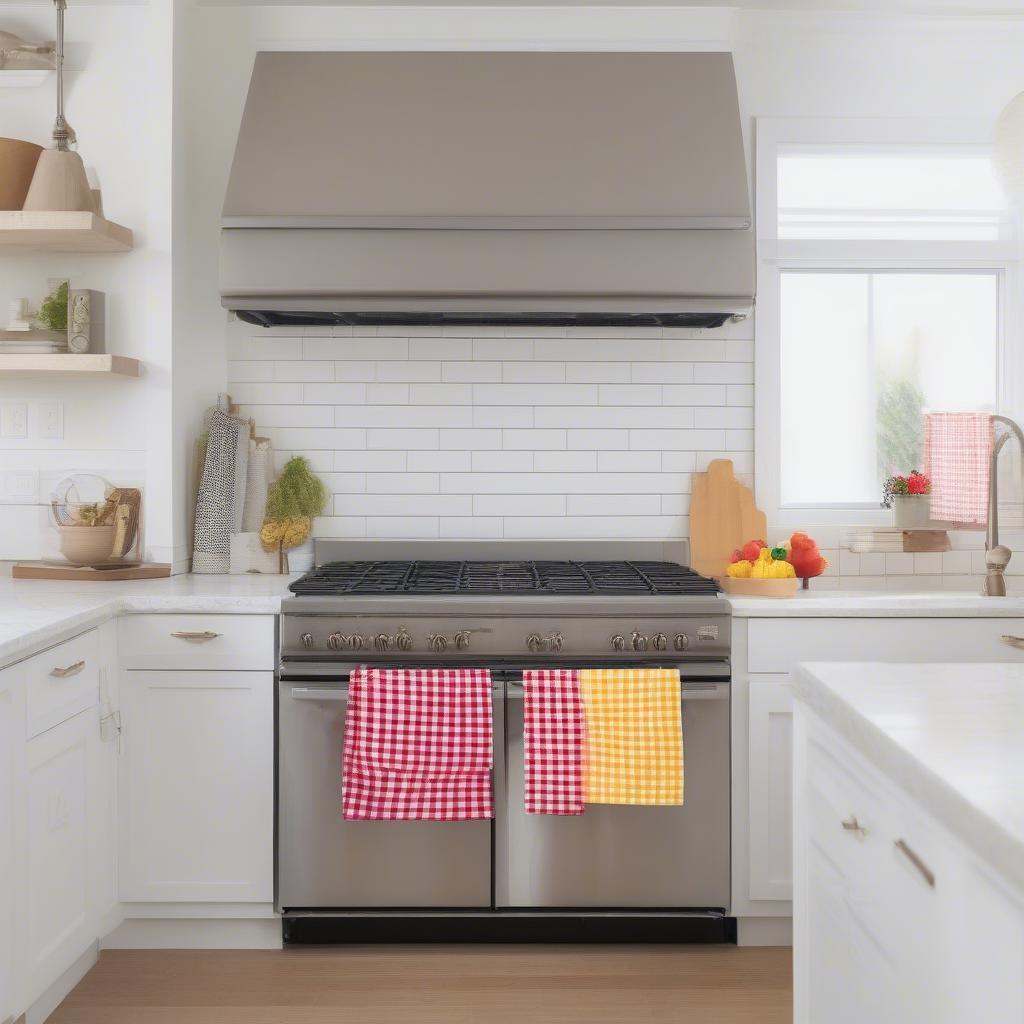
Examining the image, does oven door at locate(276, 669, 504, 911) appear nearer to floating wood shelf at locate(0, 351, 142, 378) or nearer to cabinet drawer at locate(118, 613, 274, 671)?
cabinet drawer at locate(118, 613, 274, 671)

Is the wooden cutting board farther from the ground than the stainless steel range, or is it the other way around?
the wooden cutting board

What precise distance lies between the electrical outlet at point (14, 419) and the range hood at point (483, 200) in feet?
A: 2.79

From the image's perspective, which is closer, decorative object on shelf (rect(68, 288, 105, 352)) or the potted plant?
decorative object on shelf (rect(68, 288, 105, 352))

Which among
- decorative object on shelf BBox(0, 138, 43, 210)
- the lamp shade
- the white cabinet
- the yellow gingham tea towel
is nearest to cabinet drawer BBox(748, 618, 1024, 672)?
the yellow gingham tea towel

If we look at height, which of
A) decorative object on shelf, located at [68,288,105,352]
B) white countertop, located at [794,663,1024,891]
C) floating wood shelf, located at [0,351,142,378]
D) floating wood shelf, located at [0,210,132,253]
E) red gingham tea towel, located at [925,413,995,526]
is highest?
floating wood shelf, located at [0,210,132,253]

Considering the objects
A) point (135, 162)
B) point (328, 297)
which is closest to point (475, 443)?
point (328, 297)

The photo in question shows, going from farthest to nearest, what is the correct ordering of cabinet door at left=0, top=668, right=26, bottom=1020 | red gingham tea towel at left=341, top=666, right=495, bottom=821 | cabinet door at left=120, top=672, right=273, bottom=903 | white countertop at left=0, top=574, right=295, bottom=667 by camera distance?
cabinet door at left=120, top=672, right=273, bottom=903 → red gingham tea towel at left=341, top=666, right=495, bottom=821 → white countertop at left=0, top=574, right=295, bottom=667 → cabinet door at left=0, top=668, right=26, bottom=1020

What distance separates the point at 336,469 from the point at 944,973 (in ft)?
8.57

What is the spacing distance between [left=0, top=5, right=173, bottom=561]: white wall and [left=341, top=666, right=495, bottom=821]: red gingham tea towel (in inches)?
39.1

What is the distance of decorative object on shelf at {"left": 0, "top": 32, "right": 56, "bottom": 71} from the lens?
3.11 meters

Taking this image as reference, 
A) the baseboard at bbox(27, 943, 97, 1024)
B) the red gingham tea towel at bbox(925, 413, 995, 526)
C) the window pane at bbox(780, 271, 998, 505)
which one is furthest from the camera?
the window pane at bbox(780, 271, 998, 505)

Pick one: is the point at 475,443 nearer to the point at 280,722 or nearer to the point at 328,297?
the point at 328,297

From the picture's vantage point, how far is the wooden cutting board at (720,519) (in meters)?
3.33

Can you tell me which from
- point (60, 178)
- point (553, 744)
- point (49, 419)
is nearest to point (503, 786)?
point (553, 744)
